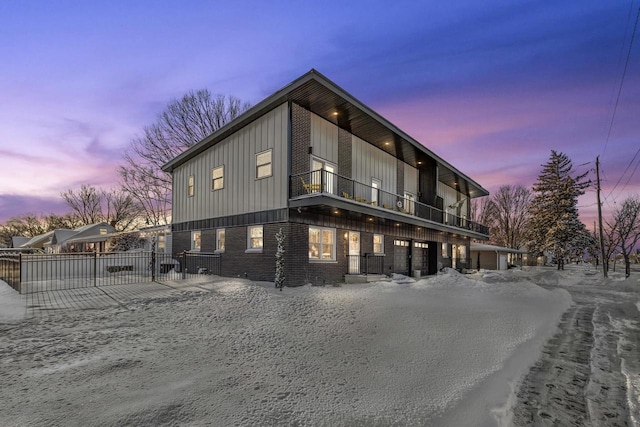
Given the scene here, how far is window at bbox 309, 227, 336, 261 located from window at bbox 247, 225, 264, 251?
2268mm

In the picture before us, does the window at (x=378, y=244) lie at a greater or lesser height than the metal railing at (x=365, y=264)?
greater

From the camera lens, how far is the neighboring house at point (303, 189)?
13188 millimetres

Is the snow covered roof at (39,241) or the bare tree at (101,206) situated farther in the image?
the bare tree at (101,206)

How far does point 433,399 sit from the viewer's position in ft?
12.6

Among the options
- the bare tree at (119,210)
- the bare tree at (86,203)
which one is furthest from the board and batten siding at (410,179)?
the bare tree at (86,203)

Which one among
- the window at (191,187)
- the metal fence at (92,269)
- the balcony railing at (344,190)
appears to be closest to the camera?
the metal fence at (92,269)

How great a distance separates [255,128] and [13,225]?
6711 cm

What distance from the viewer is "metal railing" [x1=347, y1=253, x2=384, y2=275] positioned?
622 inches

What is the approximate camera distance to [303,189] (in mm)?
13242

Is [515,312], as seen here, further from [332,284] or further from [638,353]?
[332,284]

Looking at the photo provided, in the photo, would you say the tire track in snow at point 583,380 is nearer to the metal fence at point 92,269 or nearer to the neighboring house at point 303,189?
the neighboring house at point 303,189

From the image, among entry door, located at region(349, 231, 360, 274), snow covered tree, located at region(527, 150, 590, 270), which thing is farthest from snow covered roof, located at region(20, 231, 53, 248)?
snow covered tree, located at region(527, 150, 590, 270)

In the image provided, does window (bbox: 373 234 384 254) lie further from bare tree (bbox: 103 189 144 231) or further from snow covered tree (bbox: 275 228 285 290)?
bare tree (bbox: 103 189 144 231)

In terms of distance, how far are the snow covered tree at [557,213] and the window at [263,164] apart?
34520mm
